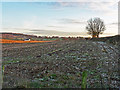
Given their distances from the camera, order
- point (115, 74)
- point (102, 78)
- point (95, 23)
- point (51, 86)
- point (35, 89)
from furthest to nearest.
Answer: point (95, 23) → point (115, 74) → point (102, 78) → point (51, 86) → point (35, 89)

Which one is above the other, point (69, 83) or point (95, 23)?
point (95, 23)

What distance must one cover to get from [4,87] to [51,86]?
8.21ft

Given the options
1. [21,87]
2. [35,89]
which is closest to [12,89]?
[21,87]

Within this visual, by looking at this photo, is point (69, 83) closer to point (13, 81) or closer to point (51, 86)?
point (51, 86)

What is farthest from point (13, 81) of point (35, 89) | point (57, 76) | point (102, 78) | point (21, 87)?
point (102, 78)

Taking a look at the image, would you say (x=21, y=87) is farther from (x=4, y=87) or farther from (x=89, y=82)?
(x=89, y=82)

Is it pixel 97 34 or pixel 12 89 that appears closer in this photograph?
pixel 12 89

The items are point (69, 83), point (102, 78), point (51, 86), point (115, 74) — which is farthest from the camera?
point (115, 74)

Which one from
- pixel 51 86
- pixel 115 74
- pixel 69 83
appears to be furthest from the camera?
pixel 115 74

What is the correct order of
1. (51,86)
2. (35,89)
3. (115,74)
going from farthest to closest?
(115,74)
(51,86)
(35,89)

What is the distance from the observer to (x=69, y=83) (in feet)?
27.4

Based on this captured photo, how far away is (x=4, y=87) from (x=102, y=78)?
585cm

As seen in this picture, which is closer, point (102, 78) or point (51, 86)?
point (51, 86)

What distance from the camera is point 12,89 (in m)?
7.57
